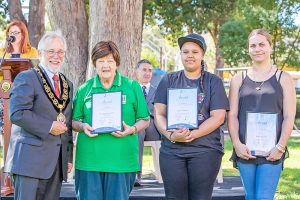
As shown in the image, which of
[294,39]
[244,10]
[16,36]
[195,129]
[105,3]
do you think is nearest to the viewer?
[195,129]

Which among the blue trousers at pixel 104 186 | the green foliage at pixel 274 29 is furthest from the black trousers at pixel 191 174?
the green foliage at pixel 274 29

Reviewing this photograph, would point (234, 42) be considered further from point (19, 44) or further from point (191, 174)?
point (191, 174)

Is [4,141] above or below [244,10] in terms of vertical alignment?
below

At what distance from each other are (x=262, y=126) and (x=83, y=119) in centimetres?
148

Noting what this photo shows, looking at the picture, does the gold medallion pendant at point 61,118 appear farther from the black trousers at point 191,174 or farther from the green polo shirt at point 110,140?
the black trousers at point 191,174

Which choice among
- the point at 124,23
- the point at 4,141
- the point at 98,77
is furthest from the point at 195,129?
the point at 124,23

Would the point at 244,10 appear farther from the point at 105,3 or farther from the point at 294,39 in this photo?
the point at 105,3

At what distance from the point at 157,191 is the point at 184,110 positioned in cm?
292

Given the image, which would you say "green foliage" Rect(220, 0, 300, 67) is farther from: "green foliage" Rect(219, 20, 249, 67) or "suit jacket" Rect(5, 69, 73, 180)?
"suit jacket" Rect(5, 69, 73, 180)

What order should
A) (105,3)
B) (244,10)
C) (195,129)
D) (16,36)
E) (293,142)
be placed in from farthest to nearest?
(244,10)
(293,142)
(105,3)
(16,36)
(195,129)

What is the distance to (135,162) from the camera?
16.3ft

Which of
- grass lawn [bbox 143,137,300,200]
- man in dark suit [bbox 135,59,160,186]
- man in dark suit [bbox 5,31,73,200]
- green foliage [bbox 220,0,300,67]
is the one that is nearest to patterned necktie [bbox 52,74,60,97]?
man in dark suit [bbox 5,31,73,200]

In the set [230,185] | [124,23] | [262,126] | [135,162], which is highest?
[124,23]

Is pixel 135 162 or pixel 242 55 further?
pixel 242 55
